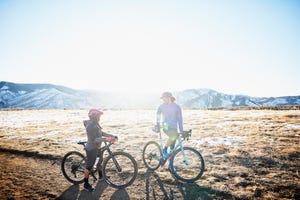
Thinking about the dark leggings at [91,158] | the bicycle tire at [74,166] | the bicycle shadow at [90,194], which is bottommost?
the bicycle shadow at [90,194]

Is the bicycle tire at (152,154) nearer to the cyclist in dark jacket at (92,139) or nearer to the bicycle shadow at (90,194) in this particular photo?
the bicycle shadow at (90,194)

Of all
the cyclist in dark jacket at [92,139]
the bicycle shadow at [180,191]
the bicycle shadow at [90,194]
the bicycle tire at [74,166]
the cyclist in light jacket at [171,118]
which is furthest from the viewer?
the cyclist in light jacket at [171,118]

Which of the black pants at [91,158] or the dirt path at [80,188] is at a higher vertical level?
the black pants at [91,158]

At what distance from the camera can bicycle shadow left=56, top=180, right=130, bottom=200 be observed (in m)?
7.23

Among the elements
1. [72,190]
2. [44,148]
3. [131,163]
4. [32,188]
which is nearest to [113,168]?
[131,163]

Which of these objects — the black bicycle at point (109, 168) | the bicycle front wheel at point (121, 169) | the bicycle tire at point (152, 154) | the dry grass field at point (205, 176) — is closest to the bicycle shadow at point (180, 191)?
the dry grass field at point (205, 176)

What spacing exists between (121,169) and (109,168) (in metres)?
0.58

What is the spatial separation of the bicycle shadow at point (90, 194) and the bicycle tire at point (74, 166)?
0.60 m

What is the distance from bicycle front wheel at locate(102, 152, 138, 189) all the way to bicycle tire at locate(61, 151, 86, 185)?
113 centimetres

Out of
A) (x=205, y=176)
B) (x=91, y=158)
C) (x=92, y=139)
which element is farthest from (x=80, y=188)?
(x=205, y=176)

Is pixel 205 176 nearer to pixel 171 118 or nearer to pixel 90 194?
pixel 171 118

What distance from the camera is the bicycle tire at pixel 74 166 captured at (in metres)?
8.49

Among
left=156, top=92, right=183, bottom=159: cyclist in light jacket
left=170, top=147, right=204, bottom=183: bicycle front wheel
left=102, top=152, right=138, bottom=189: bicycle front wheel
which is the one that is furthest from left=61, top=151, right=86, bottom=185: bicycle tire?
left=170, top=147, right=204, bottom=183: bicycle front wheel

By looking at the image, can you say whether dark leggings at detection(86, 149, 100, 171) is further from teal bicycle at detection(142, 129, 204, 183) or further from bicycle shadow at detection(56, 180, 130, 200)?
teal bicycle at detection(142, 129, 204, 183)
